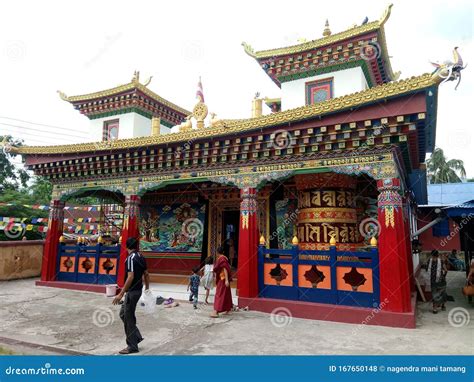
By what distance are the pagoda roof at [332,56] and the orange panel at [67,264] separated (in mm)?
9706

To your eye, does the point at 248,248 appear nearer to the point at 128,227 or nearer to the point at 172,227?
the point at 128,227

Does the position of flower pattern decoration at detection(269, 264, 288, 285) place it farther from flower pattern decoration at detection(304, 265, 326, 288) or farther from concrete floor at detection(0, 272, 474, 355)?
concrete floor at detection(0, 272, 474, 355)

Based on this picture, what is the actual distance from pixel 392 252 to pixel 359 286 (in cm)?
106

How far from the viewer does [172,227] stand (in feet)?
45.8

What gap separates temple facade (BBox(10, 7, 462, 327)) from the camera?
770cm

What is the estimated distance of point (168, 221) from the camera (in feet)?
46.2

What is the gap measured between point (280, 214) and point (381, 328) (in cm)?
530

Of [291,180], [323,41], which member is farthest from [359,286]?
[323,41]

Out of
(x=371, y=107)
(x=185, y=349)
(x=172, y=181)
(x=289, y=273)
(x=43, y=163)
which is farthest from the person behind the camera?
(x=43, y=163)

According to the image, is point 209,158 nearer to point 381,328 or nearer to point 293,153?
point 293,153

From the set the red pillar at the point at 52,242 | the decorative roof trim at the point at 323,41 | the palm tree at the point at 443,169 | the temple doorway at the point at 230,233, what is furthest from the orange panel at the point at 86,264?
the palm tree at the point at 443,169

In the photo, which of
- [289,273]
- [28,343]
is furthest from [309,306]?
[28,343]

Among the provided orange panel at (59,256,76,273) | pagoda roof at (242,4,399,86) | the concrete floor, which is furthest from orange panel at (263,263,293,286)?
orange panel at (59,256,76,273)

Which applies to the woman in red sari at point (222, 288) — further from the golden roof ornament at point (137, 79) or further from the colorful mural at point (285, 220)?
the golden roof ornament at point (137, 79)
